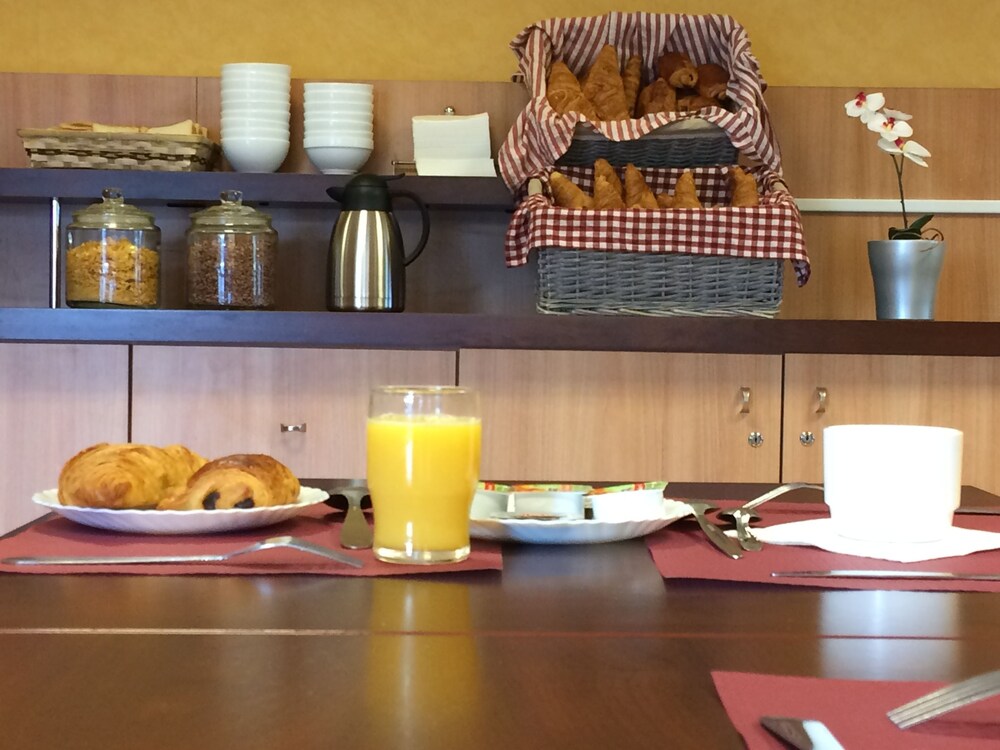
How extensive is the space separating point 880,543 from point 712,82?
1731 millimetres

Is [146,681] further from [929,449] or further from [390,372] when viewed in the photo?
[390,372]

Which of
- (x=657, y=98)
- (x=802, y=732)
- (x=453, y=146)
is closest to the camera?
(x=802, y=732)

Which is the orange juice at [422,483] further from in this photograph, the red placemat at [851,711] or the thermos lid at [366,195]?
the thermos lid at [366,195]

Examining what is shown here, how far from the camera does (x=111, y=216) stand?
2324mm

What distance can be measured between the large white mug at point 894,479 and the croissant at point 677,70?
1674 millimetres

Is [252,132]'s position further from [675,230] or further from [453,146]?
[675,230]

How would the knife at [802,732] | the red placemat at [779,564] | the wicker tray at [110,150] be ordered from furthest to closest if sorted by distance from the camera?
the wicker tray at [110,150]
the red placemat at [779,564]
the knife at [802,732]

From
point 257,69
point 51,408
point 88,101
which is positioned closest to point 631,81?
point 257,69

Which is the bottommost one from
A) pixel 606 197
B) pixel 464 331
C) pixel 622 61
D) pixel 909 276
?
pixel 464 331

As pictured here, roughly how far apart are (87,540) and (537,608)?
0.37 metres

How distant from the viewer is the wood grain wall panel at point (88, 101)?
2658 mm

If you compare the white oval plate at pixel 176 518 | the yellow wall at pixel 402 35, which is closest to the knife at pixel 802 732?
the white oval plate at pixel 176 518

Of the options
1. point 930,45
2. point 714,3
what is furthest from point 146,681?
point 930,45

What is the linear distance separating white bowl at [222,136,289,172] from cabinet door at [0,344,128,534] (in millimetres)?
492
